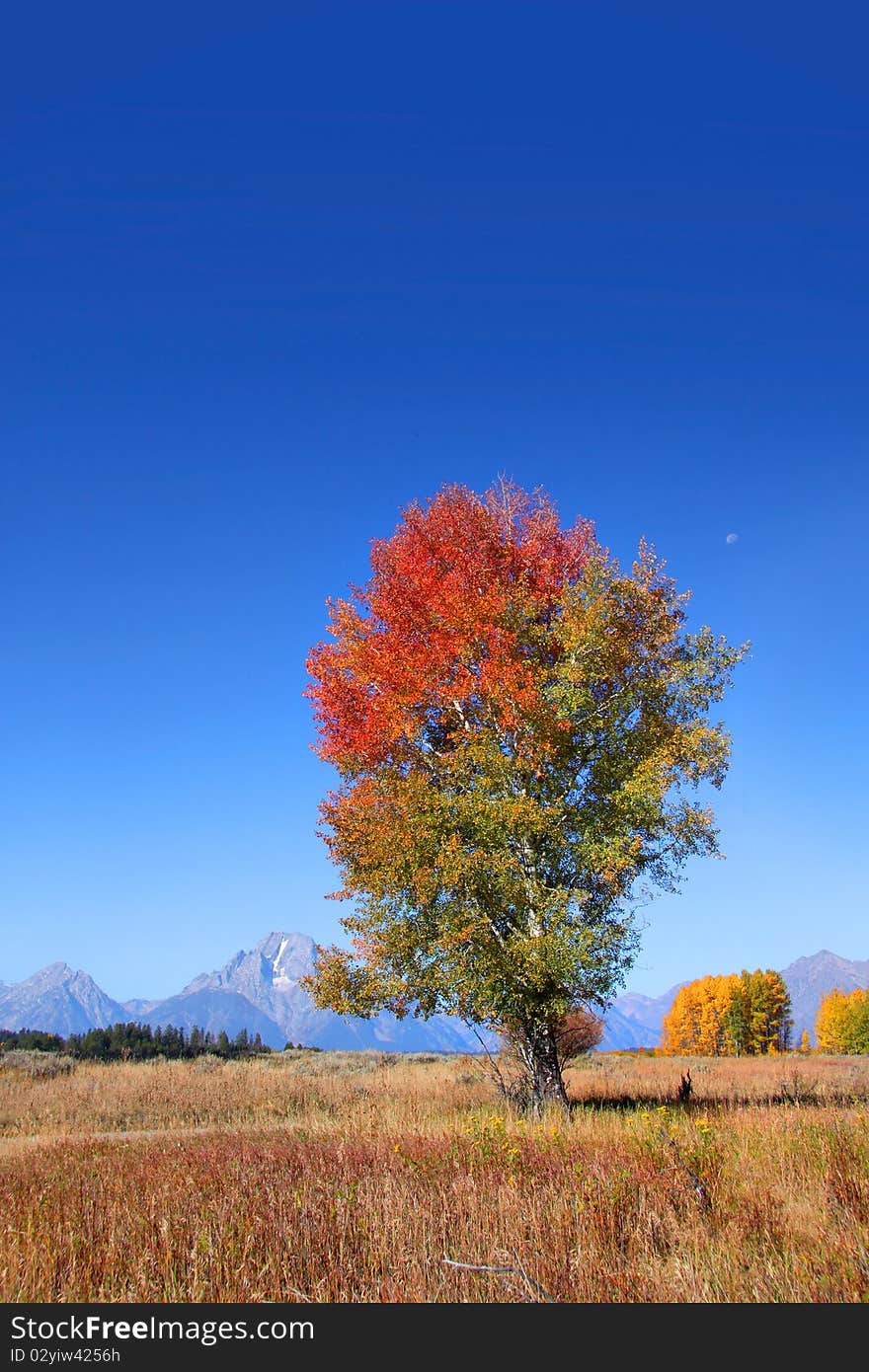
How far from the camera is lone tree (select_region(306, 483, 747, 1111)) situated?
1395 centimetres

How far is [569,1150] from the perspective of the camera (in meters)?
7.86

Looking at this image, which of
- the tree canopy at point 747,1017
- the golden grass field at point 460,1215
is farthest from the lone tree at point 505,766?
the tree canopy at point 747,1017

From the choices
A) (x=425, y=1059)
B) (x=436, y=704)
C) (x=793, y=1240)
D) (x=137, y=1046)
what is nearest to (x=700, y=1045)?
(x=425, y=1059)

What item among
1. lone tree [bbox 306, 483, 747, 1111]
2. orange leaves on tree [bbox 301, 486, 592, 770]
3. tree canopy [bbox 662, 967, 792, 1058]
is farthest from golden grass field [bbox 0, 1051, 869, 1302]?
tree canopy [bbox 662, 967, 792, 1058]

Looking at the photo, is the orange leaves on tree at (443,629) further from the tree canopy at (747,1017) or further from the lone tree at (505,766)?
the tree canopy at (747,1017)

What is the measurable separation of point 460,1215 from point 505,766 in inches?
348

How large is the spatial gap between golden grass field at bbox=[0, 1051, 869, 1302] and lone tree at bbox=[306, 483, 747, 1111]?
3479 mm

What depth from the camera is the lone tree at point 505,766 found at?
45.8 feet

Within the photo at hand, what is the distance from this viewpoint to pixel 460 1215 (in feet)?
18.7

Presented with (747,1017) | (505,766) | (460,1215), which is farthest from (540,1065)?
(747,1017)

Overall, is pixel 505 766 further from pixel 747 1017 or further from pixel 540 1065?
pixel 747 1017

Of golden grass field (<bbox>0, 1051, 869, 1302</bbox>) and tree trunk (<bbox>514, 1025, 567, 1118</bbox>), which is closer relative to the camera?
golden grass field (<bbox>0, 1051, 869, 1302</bbox>)

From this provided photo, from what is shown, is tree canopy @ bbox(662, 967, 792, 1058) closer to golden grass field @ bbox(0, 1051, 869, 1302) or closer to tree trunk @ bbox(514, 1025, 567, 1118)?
tree trunk @ bbox(514, 1025, 567, 1118)
